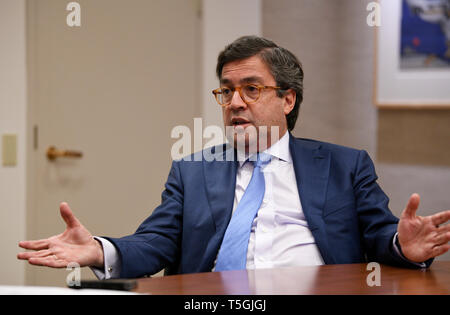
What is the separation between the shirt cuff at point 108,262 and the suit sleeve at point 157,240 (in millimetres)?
16

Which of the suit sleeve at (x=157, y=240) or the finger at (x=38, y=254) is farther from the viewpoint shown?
the suit sleeve at (x=157, y=240)

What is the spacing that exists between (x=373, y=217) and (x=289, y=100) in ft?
1.94

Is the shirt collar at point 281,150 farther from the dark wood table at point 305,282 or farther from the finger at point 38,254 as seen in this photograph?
the finger at point 38,254

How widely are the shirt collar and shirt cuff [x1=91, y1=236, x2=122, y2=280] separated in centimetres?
60

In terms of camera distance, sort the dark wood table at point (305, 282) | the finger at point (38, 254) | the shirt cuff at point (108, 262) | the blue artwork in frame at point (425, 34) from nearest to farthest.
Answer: the dark wood table at point (305, 282), the finger at point (38, 254), the shirt cuff at point (108, 262), the blue artwork in frame at point (425, 34)

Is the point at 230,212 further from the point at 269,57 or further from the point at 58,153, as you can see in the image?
the point at 58,153

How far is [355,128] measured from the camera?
353 cm

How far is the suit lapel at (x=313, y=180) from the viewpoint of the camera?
1.81 m

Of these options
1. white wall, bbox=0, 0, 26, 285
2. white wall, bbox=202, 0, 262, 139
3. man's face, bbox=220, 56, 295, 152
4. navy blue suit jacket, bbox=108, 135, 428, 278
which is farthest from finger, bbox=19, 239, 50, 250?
white wall, bbox=202, 0, 262, 139

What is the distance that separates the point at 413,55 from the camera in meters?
3.20

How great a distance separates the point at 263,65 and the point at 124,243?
0.84m

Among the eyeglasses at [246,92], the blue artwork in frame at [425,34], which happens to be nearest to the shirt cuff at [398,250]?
the eyeglasses at [246,92]

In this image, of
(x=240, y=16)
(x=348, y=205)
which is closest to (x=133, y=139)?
(x=240, y=16)

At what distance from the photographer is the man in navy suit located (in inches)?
70.2
